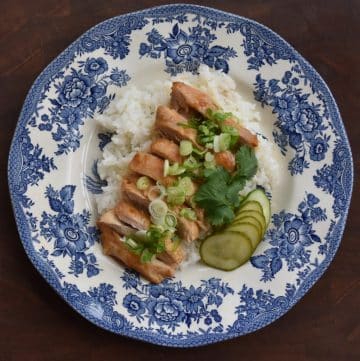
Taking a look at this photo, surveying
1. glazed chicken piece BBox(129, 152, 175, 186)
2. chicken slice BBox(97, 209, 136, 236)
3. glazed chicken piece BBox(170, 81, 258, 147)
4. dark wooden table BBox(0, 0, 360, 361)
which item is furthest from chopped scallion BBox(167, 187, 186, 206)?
dark wooden table BBox(0, 0, 360, 361)

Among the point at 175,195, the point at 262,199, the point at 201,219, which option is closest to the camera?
the point at 175,195

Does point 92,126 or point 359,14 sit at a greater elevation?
point 359,14

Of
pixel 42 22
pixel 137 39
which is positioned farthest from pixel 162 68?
pixel 42 22

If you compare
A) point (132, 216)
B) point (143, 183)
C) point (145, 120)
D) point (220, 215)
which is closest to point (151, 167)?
point (143, 183)

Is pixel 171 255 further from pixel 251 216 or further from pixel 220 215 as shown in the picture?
pixel 251 216

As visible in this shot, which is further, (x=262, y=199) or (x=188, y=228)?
(x=262, y=199)

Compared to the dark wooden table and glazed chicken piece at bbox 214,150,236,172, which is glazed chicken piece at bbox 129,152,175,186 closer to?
glazed chicken piece at bbox 214,150,236,172

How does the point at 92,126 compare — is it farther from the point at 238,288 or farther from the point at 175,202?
the point at 238,288
